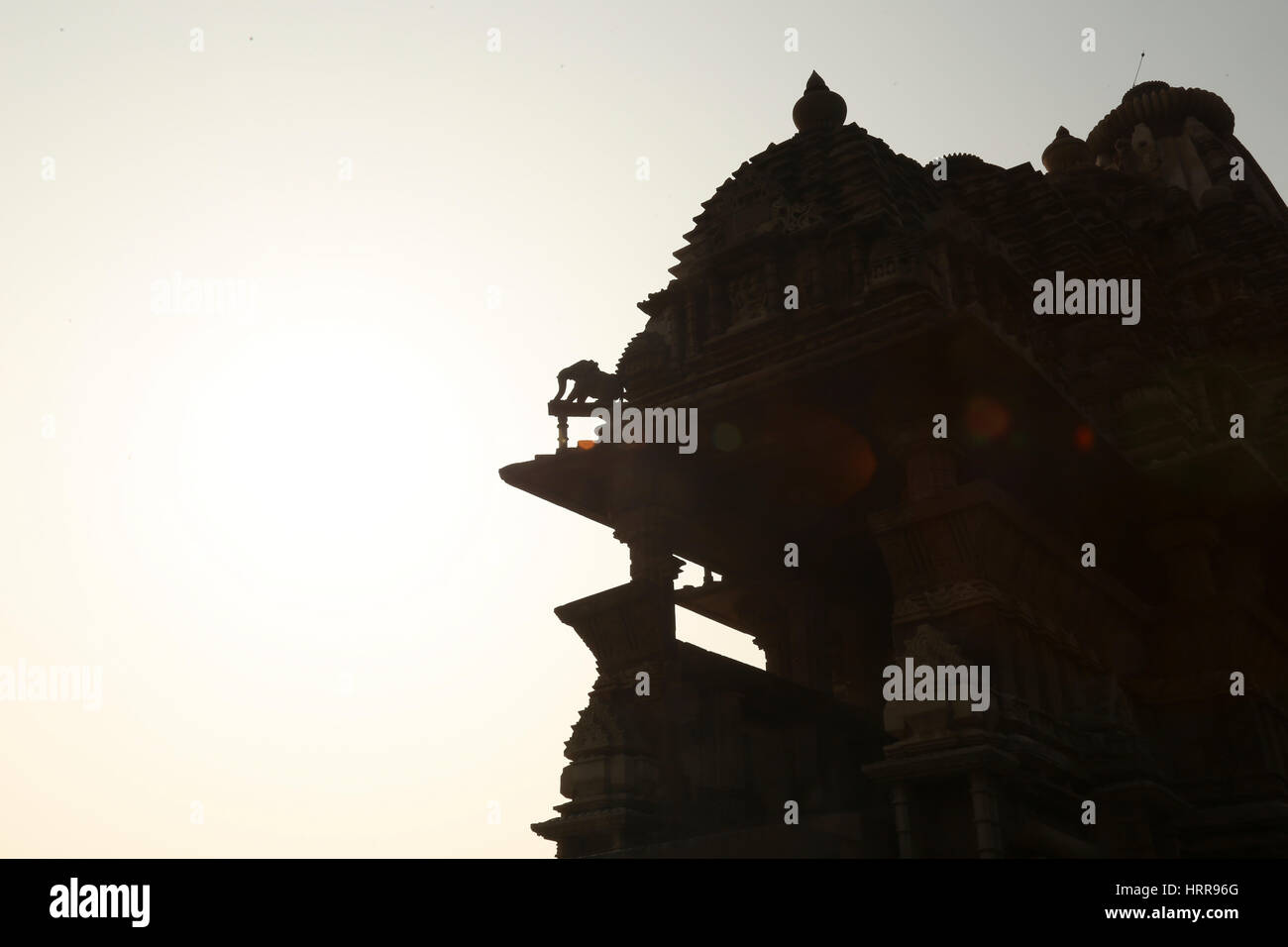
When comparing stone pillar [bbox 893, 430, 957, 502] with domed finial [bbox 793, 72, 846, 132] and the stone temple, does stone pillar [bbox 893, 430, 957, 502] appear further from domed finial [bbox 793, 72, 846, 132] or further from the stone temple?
domed finial [bbox 793, 72, 846, 132]

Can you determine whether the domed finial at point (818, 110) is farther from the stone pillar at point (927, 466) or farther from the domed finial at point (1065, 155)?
the domed finial at point (1065, 155)

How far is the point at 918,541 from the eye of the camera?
55.9 feet

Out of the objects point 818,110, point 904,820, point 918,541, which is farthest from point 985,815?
point 818,110

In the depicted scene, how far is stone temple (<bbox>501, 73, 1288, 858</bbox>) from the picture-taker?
16250 millimetres

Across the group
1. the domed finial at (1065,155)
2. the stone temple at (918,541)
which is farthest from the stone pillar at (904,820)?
the domed finial at (1065,155)

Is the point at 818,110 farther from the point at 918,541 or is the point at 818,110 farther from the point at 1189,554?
the point at 1189,554

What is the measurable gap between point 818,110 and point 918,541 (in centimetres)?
729

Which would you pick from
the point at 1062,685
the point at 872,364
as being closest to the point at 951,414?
the point at 872,364

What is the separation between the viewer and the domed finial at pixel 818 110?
20.5 m

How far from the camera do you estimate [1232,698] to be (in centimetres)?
1978

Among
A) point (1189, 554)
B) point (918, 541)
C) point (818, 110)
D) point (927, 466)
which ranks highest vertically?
point (818, 110)

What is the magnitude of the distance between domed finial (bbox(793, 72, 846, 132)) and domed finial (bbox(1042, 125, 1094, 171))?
939 centimetres

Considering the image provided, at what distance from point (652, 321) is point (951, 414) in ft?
17.1

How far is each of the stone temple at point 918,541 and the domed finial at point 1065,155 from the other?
12.2 ft
